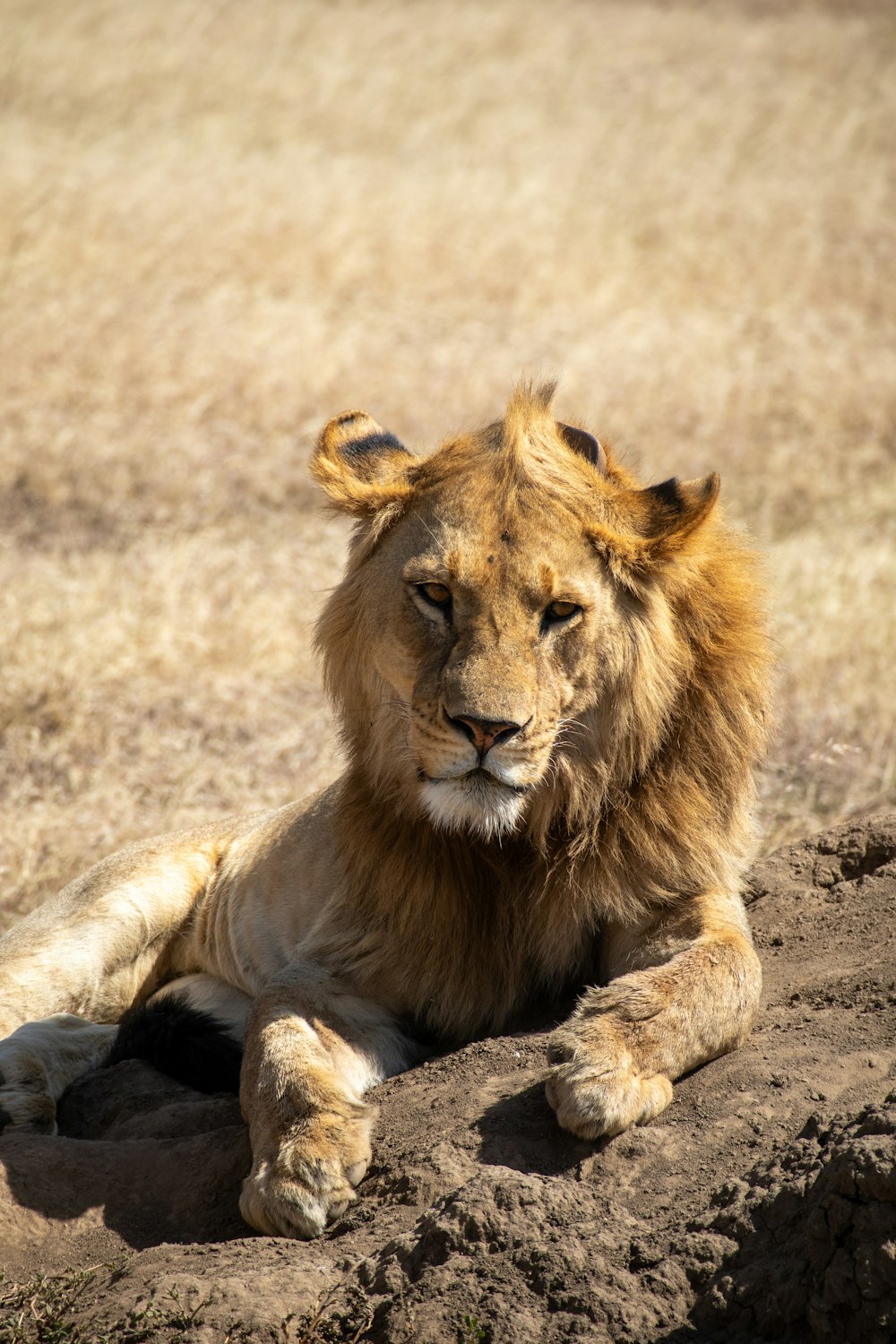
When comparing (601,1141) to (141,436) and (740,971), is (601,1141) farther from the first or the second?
(141,436)

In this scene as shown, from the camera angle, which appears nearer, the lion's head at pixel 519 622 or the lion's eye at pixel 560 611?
the lion's head at pixel 519 622

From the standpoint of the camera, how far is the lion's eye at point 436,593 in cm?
363

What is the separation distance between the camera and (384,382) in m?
12.3

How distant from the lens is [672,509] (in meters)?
3.81

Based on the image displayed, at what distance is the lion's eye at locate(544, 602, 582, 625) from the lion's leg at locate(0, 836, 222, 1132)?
216 cm

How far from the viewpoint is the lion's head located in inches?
135

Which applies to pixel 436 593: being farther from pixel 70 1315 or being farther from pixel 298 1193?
pixel 70 1315

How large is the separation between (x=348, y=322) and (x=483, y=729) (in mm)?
10896

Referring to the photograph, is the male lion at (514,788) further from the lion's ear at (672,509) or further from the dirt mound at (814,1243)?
the dirt mound at (814,1243)

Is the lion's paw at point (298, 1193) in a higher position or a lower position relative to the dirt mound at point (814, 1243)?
lower

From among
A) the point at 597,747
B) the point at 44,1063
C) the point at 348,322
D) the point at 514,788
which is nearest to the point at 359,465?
the point at 597,747

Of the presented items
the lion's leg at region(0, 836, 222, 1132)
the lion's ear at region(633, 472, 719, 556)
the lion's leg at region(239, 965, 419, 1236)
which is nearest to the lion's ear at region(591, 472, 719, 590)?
the lion's ear at region(633, 472, 719, 556)

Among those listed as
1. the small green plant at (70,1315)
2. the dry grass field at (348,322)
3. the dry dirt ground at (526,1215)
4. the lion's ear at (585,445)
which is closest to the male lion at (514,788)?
the lion's ear at (585,445)

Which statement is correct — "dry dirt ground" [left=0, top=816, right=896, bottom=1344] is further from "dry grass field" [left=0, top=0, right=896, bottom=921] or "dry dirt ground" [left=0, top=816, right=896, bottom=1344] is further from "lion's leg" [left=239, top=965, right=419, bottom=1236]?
"dry grass field" [left=0, top=0, right=896, bottom=921]
